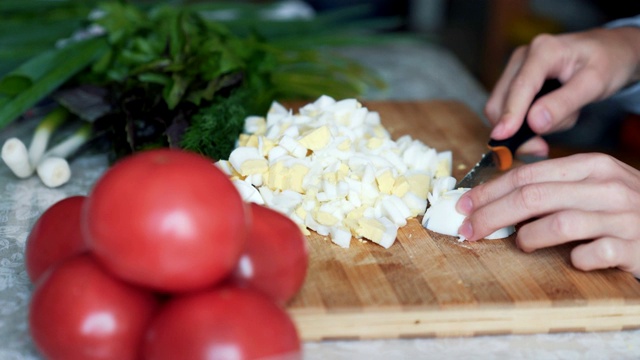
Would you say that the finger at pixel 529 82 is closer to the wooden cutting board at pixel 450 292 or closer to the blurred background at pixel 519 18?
the wooden cutting board at pixel 450 292

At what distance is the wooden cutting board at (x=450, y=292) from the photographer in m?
0.94

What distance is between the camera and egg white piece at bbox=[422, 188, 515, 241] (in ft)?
3.78

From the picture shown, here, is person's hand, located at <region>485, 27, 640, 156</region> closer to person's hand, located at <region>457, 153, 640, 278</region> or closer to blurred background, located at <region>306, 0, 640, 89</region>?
person's hand, located at <region>457, 153, 640, 278</region>

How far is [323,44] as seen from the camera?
1.93 meters

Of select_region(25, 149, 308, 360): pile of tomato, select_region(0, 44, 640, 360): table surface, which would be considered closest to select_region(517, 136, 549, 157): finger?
select_region(0, 44, 640, 360): table surface

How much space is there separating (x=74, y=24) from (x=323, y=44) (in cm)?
65

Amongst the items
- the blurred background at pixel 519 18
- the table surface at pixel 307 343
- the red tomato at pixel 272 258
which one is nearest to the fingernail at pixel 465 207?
the table surface at pixel 307 343

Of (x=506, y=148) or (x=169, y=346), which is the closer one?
(x=169, y=346)

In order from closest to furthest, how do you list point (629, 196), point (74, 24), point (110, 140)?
point (629, 196) → point (110, 140) → point (74, 24)

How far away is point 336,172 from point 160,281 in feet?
1.73

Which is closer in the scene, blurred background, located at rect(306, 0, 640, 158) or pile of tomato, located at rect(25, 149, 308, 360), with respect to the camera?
pile of tomato, located at rect(25, 149, 308, 360)

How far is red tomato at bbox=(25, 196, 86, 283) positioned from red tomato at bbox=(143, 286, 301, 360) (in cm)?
19

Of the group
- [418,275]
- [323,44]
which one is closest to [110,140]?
[323,44]

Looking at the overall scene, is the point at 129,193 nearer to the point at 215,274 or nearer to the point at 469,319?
the point at 215,274
